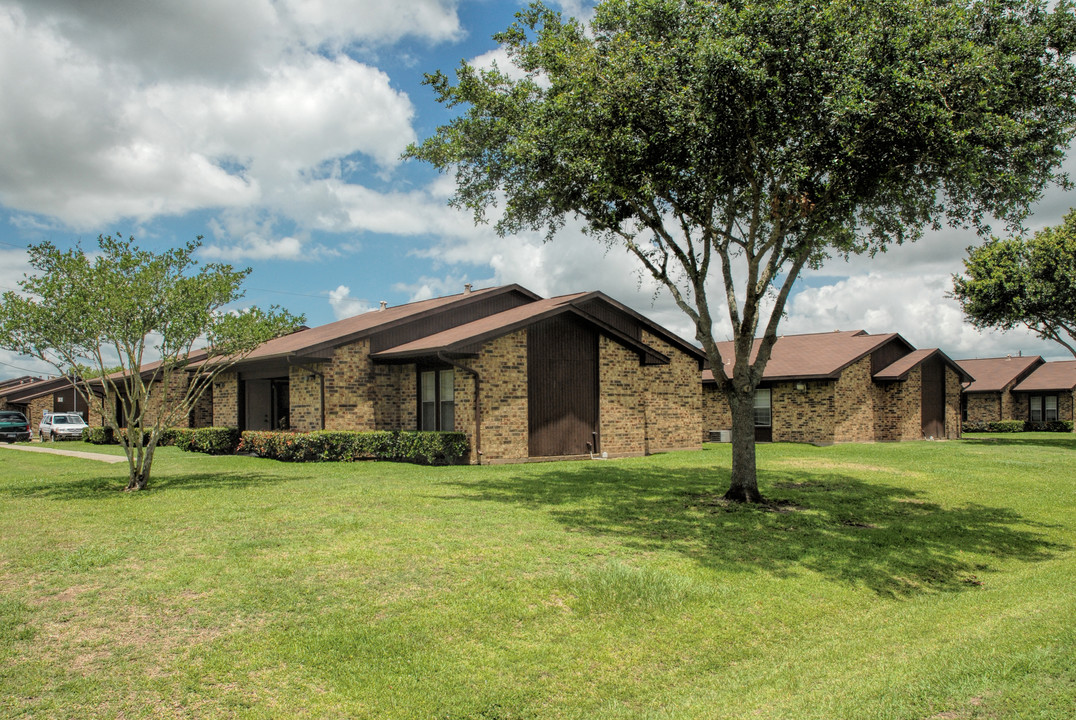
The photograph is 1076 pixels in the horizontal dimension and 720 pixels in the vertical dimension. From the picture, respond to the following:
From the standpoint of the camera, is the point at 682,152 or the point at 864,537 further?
the point at 682,152

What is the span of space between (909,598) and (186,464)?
17706 mm

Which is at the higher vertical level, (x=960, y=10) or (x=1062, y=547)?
(x=960, y=10)

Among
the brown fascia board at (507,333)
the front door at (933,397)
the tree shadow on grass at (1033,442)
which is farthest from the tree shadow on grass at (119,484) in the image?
the front door at (933,397)

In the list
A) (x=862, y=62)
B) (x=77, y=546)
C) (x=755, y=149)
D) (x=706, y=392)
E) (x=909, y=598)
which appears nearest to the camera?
(x=909, y=598)

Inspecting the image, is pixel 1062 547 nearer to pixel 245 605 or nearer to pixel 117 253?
pixel 245 605

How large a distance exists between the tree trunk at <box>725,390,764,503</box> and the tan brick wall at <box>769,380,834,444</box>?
18.9 m

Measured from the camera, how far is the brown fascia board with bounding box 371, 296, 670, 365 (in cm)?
1902

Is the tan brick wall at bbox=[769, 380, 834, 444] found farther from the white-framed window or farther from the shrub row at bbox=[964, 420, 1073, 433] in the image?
the shrub row at bbox=[964, 420, 1073, 433]

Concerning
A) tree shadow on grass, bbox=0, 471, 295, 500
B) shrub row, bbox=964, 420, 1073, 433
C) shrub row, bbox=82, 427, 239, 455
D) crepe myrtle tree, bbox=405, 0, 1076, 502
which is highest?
crepe myrtle tree, bbox=405, 0, 1076, 502

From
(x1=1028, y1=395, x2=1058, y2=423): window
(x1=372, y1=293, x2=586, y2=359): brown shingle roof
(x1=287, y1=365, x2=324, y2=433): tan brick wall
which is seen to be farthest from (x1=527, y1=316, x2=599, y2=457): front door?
(x1=1028, y1=395, x2=1058, y2=423): window

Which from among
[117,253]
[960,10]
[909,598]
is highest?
[960,10]

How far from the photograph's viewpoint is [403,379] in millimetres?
22469

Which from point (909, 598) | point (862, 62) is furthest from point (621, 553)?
point (862, 62)

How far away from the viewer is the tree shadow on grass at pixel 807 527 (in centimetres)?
909
